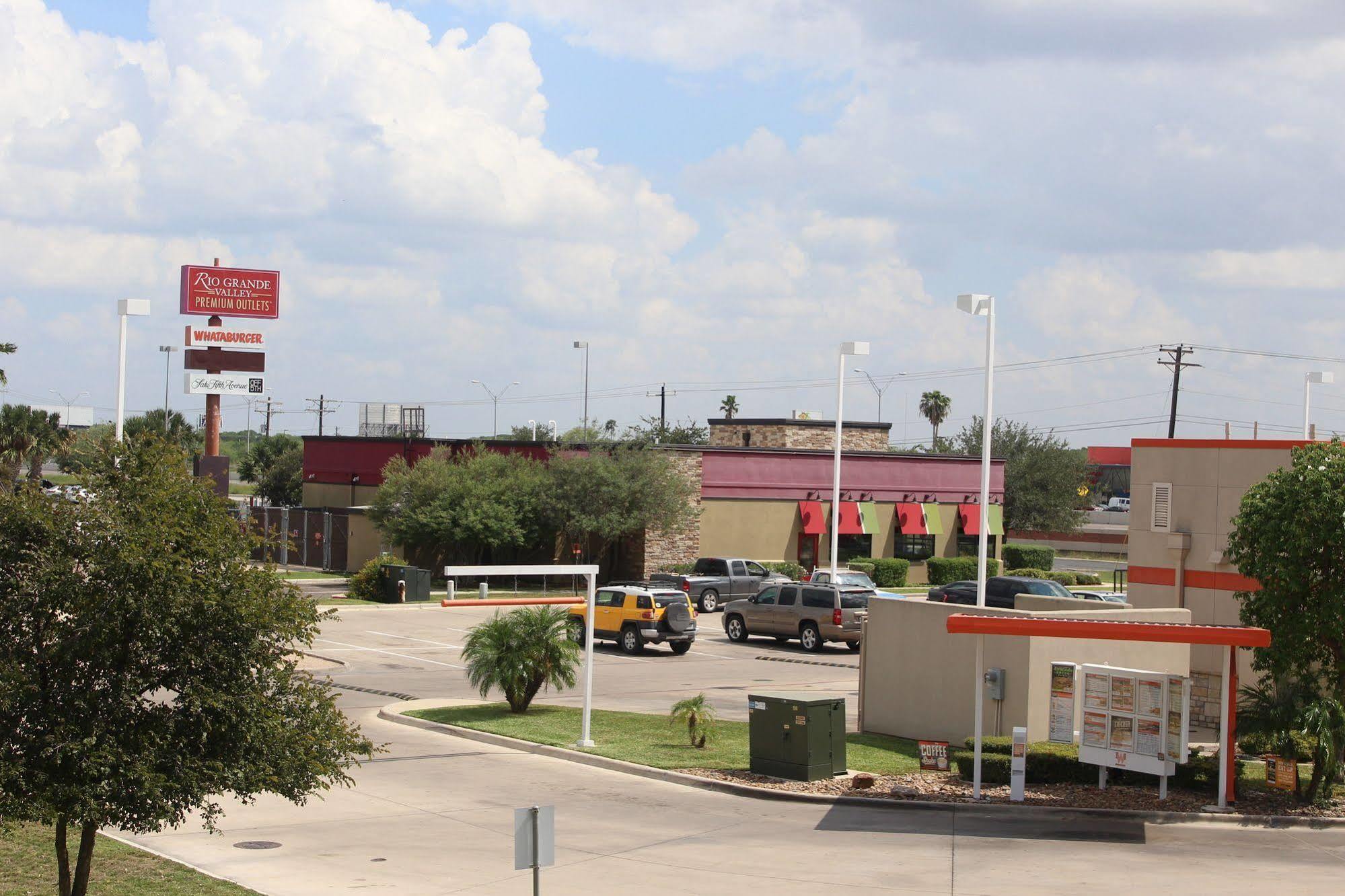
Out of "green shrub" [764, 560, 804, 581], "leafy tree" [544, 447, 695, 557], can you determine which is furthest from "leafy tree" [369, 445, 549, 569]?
"green shrub" [764, 560, 804, 581]

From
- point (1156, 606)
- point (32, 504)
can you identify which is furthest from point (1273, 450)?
point (32, 504)

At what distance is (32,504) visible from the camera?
34.3 feet

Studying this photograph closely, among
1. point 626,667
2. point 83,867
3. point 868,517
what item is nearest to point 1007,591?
point 626,667

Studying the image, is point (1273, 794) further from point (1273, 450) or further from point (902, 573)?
point (902, 573)

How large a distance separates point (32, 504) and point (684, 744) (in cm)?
1281

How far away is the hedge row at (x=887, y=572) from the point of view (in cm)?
5675

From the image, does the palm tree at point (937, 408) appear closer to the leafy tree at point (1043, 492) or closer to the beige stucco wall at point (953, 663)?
the leafy tree at point (1043, 492)

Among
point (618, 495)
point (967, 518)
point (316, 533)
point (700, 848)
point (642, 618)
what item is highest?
point (618, 495)

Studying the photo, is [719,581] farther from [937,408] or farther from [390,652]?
[937,408]

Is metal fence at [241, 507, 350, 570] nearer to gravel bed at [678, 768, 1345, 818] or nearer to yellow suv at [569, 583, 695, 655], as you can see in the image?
yellow suv at [569, 583, 695, 655]

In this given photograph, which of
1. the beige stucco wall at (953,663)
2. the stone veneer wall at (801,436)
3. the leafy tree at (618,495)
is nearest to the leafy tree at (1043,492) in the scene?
the stone veneer wall at (801,436)

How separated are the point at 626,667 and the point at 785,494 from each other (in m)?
24.8

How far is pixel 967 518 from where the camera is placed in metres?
62.6

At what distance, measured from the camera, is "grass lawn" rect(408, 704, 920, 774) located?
20.2 meters
